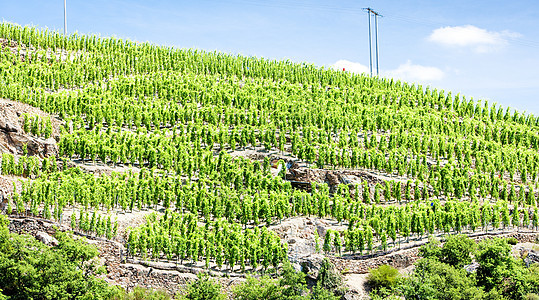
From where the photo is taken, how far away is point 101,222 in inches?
1564

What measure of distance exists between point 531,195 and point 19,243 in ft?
130

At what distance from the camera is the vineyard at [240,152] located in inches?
1668

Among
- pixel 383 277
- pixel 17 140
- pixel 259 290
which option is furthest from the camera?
pixel 17 140

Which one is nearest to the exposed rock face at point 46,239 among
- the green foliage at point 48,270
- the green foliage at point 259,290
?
the green foliage at point 48,270

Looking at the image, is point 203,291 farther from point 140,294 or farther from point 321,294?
point 321,294

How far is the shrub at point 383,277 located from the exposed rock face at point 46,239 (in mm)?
19664

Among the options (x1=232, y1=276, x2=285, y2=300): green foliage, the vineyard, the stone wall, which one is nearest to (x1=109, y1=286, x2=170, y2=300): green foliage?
the vineyard

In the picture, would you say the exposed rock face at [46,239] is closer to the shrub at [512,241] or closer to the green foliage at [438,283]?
the green foliage at [438,283]

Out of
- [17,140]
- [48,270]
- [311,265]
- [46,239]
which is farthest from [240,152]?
[48,270]

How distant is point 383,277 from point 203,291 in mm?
12017

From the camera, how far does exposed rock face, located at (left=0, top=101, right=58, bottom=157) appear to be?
49.3 metres

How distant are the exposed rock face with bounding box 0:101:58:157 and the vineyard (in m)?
0.56

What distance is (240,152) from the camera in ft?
186

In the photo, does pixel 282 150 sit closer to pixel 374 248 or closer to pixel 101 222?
pixel 374 248
